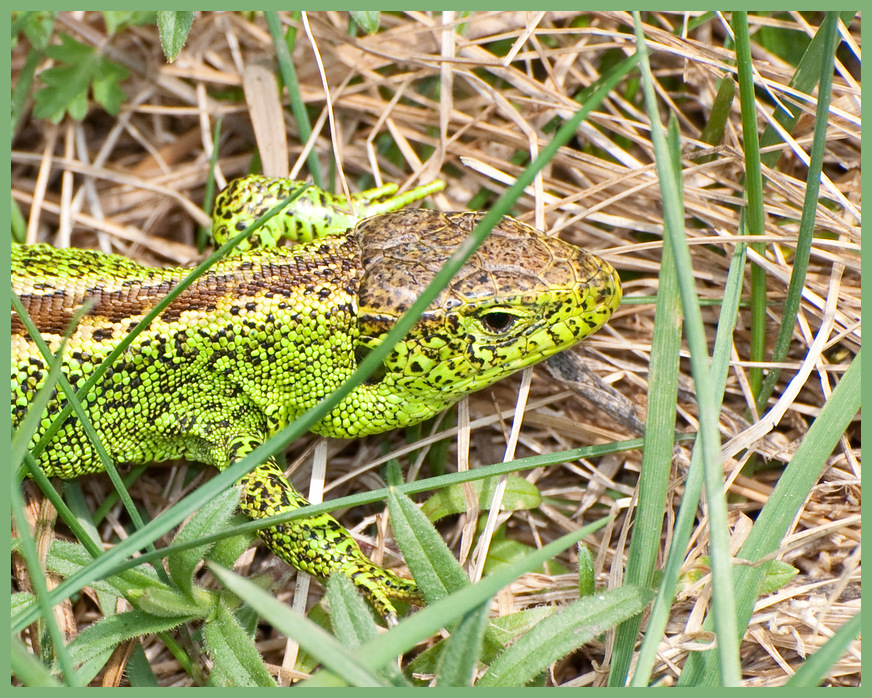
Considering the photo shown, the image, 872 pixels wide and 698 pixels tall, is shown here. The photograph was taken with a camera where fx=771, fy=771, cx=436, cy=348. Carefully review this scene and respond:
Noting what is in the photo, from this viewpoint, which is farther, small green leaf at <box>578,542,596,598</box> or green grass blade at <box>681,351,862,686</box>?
small green leaf at <box>578,542,596,598</box>

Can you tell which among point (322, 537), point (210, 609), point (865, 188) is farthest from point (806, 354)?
point (210, 609)

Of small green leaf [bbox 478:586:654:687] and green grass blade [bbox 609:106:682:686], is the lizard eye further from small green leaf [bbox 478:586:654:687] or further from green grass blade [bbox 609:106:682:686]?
small green leaf [bbox 478:586:654:687]

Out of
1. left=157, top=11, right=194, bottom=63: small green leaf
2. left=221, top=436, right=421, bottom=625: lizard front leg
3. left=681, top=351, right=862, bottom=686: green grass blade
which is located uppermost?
left=157, top=11, right=194, bottom=63: small green leaf

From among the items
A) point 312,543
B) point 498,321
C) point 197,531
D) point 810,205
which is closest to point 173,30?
point 498,321

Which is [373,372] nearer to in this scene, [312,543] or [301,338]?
[301,338]

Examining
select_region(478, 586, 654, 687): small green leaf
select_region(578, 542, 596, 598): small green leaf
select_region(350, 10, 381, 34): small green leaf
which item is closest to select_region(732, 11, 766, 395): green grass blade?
select_region(578, 542, 596, 598): small green leaf

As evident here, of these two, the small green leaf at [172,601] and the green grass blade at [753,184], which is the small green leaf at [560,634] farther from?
the green grass blade at [753,184]

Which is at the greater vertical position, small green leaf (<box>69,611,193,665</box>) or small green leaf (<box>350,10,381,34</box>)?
small green leaf (<box>350,10,381,34</box>)
